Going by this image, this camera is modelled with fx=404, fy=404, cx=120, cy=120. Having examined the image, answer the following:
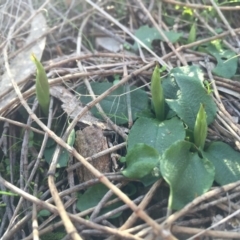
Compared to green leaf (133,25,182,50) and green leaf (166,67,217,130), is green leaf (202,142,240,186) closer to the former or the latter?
green leaf (166,67,217,130)

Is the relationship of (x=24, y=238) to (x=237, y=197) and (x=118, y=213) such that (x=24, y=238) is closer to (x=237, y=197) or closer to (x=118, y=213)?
(x=118, y=213)

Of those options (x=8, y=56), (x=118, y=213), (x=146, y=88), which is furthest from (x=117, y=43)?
(x=118, y=213)

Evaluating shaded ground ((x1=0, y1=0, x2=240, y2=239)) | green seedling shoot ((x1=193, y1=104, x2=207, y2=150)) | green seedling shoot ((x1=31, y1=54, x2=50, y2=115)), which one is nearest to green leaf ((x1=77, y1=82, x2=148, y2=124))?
shaded ground ((x1=0, y1=0, x2=240, y2=239))

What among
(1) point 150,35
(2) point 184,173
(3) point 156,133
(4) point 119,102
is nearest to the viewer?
(2) point 184,173

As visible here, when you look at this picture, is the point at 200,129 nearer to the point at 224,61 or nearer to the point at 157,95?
the point at 157,95

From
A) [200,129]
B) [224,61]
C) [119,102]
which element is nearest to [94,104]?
[119,102]

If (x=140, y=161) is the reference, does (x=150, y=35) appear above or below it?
Result: above

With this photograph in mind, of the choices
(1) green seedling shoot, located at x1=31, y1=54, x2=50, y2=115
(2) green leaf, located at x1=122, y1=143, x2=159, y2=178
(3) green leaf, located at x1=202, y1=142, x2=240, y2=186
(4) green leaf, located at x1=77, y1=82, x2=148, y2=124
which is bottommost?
(3) green leaf, located at x1=202, y1=142, x2=240, y2=186

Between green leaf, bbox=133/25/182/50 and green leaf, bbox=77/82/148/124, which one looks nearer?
green leaf, bbox=77/82/148/124
